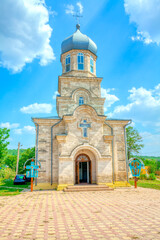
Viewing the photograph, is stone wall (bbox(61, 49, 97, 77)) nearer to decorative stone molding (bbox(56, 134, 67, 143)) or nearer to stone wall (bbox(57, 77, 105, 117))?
stone wall (bbox(57, 77, 105, 117))

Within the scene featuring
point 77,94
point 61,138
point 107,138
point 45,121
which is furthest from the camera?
point 77,94

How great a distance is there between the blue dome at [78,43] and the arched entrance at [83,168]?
1217 centimetres

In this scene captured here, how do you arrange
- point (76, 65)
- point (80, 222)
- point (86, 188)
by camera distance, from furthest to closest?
point (76, 65)
point (86, 188)
point (80, 222)

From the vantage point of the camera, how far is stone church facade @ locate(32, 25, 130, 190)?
16078mm

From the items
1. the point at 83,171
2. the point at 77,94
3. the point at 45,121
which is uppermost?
the point at 77,94

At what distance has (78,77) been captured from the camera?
19.4 meters

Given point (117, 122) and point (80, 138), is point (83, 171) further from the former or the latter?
point (117, 122)

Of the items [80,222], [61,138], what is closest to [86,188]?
[61,138]

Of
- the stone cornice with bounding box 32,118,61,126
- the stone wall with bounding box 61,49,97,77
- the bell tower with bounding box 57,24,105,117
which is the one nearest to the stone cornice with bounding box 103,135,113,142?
the bell tower with bounding box 57,24,105,117

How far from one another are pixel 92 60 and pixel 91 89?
3.83m

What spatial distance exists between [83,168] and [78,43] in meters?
13.9

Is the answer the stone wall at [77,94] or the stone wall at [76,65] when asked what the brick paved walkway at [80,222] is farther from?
the stone wall at [76,65]

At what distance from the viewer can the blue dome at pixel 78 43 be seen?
66.6 ft

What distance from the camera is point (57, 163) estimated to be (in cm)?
1689
